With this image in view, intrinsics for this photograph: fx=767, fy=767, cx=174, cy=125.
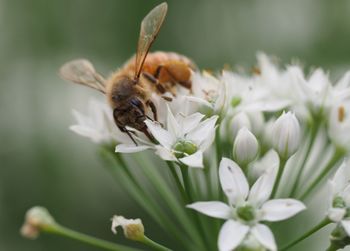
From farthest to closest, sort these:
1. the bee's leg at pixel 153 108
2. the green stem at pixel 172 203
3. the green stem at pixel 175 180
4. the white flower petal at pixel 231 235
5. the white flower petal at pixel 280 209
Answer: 1. the green stem at pixel 172 203
2. the bee's leg at pixel 153 108
3. the green stem at pixel 175 180
4. the white flower petal at pixel 280 209
5. the white flower petal at pixel 231 235

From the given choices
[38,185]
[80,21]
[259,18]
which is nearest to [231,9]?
[259,18]

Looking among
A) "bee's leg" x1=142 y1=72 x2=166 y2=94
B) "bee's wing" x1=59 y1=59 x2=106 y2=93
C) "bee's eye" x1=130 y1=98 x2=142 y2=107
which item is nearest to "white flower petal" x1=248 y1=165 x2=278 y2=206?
"bee's eye" x1=130 y1=98 x2=142 y2=107

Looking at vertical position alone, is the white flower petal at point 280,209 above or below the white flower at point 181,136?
below

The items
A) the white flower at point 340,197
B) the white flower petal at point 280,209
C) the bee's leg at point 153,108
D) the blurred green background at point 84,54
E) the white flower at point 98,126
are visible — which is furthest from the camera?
the blurred green background at point 84,54

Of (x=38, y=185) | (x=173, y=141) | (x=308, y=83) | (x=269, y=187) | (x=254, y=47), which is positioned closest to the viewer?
(x=269, y=187)

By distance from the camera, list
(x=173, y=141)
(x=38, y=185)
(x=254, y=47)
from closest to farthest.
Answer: (x=173, y=141) → (x=38, y=185) → (x=254, y=47)

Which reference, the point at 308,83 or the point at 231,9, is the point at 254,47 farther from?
Answer: the point at 308,83

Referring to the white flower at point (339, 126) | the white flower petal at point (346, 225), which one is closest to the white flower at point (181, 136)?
the white flower petal at point (346, 225)

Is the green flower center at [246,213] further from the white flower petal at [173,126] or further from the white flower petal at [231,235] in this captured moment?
the white flower petal at [173,126]
